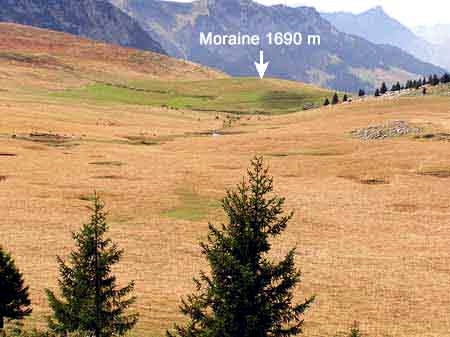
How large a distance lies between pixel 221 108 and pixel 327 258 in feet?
472

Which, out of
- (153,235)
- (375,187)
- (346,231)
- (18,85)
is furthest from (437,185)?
(18,85)

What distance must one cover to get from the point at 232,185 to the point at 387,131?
51.1m

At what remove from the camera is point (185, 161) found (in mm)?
88000

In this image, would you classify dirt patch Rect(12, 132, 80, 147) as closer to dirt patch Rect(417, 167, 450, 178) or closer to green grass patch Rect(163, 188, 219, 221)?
green grass patch Rect(163, 188, 219, 221)

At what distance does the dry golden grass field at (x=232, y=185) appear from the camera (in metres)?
37.1

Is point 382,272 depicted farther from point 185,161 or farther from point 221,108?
point 221,108

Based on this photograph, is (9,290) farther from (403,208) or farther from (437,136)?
(437,136)

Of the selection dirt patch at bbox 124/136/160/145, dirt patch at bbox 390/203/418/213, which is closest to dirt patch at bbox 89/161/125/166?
dirt patch at bbox 124/136/160/145

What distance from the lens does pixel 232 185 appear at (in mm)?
71688

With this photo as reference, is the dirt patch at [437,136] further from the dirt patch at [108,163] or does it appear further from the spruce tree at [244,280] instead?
the spruce tree at [244,280]

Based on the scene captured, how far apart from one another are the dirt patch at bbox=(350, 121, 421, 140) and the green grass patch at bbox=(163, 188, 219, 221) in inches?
2110

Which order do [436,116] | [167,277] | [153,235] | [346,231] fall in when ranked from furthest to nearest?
[436,116] < [346,231] < [153,235] < [167,277]

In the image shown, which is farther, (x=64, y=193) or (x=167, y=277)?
(x=64, y=193)

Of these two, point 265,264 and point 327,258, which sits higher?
point 265,264
